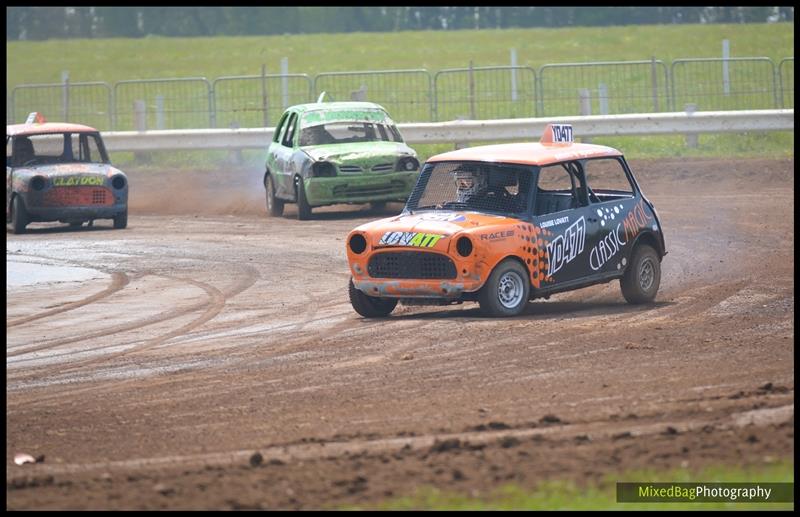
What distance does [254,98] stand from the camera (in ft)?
105

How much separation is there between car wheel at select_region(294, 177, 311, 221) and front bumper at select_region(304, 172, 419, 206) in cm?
13

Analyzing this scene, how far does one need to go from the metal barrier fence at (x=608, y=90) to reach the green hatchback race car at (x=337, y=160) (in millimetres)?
6533

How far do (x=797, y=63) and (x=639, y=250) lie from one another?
1538cm

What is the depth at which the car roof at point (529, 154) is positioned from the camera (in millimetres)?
12844

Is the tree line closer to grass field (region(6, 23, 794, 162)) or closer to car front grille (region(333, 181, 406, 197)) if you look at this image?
grass field (region(6, 23, 794, 162))

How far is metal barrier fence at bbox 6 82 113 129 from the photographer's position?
102 feet

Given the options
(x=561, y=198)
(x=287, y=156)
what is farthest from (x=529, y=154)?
(x=287, y=156)

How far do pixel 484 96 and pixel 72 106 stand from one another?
32.2 ft

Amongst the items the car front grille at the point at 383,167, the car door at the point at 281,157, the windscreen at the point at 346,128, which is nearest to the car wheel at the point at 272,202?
the car door at the point at 281,157

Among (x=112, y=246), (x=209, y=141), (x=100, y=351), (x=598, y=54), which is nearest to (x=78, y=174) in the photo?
(x=112, y=246)

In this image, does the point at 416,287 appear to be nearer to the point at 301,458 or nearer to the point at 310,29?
the point at 301,458

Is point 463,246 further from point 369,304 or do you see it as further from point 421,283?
point 369,304

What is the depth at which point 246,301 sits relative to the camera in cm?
1418

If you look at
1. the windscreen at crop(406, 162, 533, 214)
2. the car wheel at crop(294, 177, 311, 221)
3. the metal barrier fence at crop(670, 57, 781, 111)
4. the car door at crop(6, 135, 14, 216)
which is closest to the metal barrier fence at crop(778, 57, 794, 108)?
the metal barrier fence at crop(670, 57, 781, 111)
